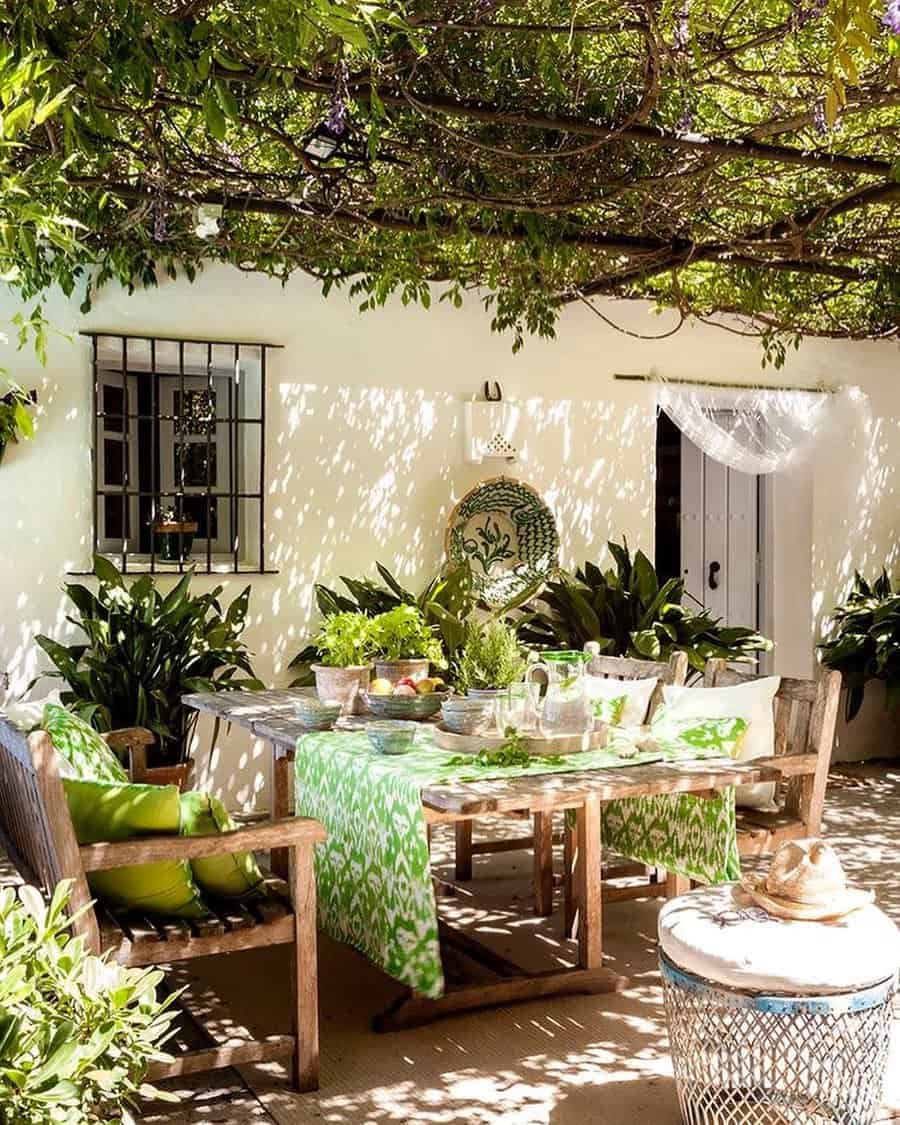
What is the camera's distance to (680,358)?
Answer: 780 centimetres

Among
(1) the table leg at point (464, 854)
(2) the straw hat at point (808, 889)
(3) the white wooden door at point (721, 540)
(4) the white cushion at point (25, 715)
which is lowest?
(1) the table leg at point (464, 854)

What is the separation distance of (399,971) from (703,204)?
328 centimetres

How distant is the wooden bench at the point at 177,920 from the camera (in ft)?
9.64

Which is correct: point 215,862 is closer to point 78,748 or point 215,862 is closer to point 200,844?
point 200,844

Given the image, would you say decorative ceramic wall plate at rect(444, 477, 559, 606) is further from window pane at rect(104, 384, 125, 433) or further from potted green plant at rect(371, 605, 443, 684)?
potted green plant at rect(371, 605, 443, 684)

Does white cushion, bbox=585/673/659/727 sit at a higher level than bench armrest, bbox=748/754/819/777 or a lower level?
higher

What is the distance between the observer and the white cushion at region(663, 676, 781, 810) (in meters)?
4.34

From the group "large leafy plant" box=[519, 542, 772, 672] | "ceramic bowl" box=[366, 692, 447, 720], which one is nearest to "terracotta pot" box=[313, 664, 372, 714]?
"ceramic bowl" box=[366, 692, 447, 720]

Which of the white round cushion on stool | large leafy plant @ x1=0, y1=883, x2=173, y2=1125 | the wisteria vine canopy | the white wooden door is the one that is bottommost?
the white round cushion on stool

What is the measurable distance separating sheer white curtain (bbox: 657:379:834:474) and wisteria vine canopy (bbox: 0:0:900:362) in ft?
2.67

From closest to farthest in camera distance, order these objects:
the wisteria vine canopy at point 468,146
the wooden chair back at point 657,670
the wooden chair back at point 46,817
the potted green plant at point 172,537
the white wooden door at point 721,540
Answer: the wisteria vine canopy at point 468,146
the wooden chair back at point 46,817
the wooden chair back at point 657,670
the potted green plant at point 172,537
the white wooden door at point 721,540

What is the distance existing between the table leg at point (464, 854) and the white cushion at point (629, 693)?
38.3 inches

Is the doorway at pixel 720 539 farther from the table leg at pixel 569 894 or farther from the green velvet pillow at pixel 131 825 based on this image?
the green velvet pillow at pixel 131 825

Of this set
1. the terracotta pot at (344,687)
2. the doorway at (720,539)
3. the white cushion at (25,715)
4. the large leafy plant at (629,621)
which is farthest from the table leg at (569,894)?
the doorway at (720,539)
